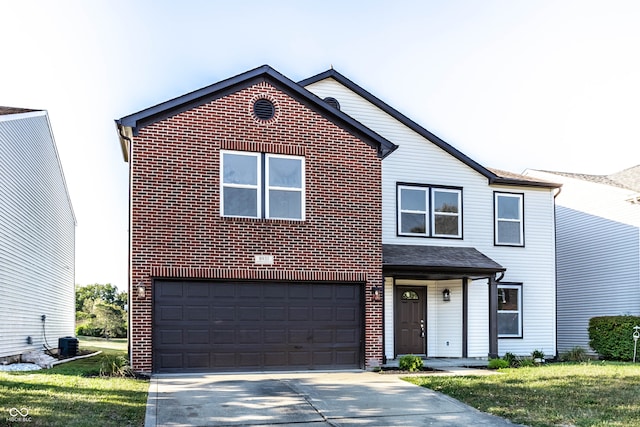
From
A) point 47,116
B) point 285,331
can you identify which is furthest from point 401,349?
point 47,116

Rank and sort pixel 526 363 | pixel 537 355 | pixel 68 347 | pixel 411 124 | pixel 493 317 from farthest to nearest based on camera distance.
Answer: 1. pixel 68 347
2. pixel 411 124
3. pixel 537 355
4. pixel 493 317
5. pixel 526 363

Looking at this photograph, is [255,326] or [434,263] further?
[434,263]

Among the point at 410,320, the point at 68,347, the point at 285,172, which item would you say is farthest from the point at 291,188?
the point at 68,347

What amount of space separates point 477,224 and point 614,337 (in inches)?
217

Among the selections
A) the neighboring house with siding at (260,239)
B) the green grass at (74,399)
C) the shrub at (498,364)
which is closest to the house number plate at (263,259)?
the neighboring house with siding at (260,239)

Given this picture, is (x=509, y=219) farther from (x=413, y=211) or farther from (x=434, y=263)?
(x=434, y=263)

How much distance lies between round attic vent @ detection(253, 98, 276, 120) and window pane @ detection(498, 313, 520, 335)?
9.47m

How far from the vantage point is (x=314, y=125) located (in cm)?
1461

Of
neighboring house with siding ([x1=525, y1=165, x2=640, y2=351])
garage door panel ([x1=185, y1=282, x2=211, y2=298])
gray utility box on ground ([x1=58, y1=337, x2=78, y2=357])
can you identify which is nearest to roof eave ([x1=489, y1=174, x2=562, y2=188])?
neighboring house with siding ([x1=525, y1=165, x2=640, y2=351])

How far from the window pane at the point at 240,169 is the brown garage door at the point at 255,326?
2.34 m

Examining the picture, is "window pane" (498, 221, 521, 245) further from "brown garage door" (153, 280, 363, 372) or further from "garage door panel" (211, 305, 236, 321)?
"garage door panel" (211, 305, 236, 321)

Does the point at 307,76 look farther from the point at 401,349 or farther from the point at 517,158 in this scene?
the point at 517,158

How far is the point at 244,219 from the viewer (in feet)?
45.1

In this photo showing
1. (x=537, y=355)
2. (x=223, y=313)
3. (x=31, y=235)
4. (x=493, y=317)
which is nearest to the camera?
(x=223, y=313)
